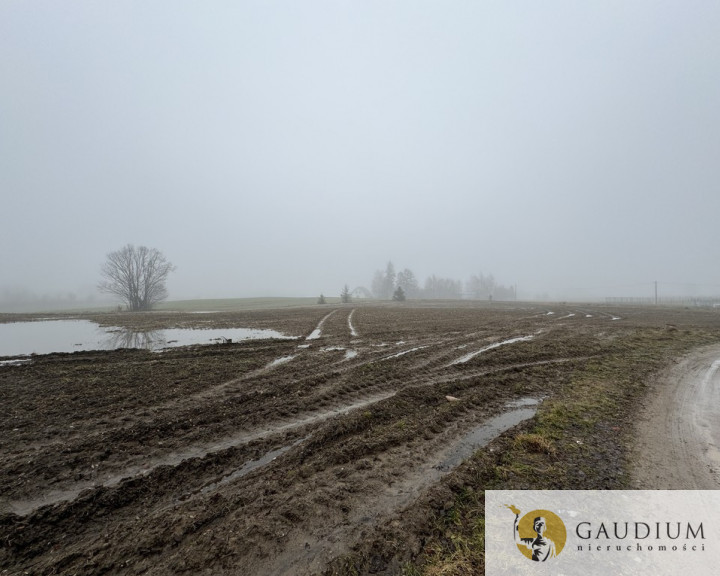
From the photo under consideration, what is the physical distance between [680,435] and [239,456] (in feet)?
23.3

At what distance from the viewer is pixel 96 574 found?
255 cm

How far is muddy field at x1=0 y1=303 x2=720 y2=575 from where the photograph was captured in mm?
2830

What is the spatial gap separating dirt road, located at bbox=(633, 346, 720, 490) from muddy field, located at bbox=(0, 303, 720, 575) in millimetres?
564

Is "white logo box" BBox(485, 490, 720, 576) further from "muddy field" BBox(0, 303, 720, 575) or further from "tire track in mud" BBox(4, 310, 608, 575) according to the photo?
"tire track in mud" BBox(4, 310, 608, 575)

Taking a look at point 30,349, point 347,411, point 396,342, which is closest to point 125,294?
point 30,349

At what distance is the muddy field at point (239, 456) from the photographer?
2.83 meters

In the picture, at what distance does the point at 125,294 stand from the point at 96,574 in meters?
65.5

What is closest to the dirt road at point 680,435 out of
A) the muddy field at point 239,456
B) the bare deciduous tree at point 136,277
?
the muddy field at point 239,456

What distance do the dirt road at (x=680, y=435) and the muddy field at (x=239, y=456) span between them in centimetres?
56

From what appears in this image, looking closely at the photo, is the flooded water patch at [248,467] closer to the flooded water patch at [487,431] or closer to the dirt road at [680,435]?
the flooded water patch at [487,431]

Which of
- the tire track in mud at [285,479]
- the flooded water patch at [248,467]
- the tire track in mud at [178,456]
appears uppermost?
the tire track in mud at [285,479]

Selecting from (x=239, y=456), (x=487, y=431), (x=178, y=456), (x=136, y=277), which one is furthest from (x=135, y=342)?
(x=136, y=277)

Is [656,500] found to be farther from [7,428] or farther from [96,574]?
[7,428]

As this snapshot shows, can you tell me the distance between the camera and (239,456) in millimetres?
4520
